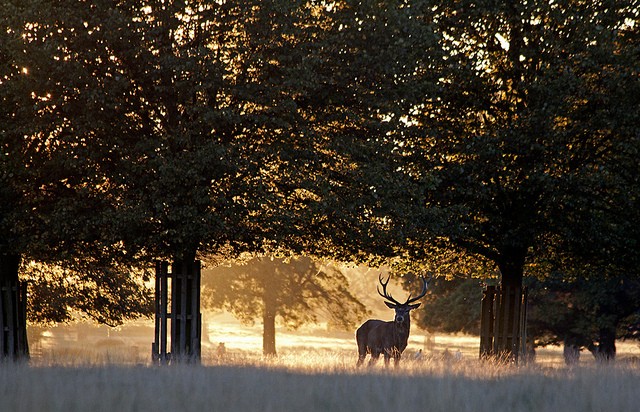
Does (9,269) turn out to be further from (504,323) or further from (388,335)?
(504,323)

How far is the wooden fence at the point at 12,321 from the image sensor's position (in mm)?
22016

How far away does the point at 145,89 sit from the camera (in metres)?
19.7

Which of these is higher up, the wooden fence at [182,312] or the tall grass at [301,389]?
the wooden fence at [182,312]

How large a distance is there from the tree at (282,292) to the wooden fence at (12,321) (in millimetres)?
22712

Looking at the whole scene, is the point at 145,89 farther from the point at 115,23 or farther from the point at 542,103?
the point at 542,103

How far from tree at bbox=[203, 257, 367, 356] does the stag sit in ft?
75.5

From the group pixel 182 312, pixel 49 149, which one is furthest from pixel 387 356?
pixel 49 149

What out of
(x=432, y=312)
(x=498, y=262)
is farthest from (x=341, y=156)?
(x=432, y=312)

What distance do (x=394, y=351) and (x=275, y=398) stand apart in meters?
8.55

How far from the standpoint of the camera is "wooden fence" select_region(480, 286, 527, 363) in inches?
953

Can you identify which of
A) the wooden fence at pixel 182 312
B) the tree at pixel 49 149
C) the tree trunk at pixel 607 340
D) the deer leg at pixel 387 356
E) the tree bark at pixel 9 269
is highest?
the tree at pixel 49 149

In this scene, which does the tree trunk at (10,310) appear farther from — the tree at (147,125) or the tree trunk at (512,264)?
the tree trunk at (512,264)

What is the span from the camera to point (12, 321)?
22141mm

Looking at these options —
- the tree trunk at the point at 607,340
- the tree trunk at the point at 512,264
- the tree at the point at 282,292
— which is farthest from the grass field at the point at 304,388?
the tree at the point at 282,292
